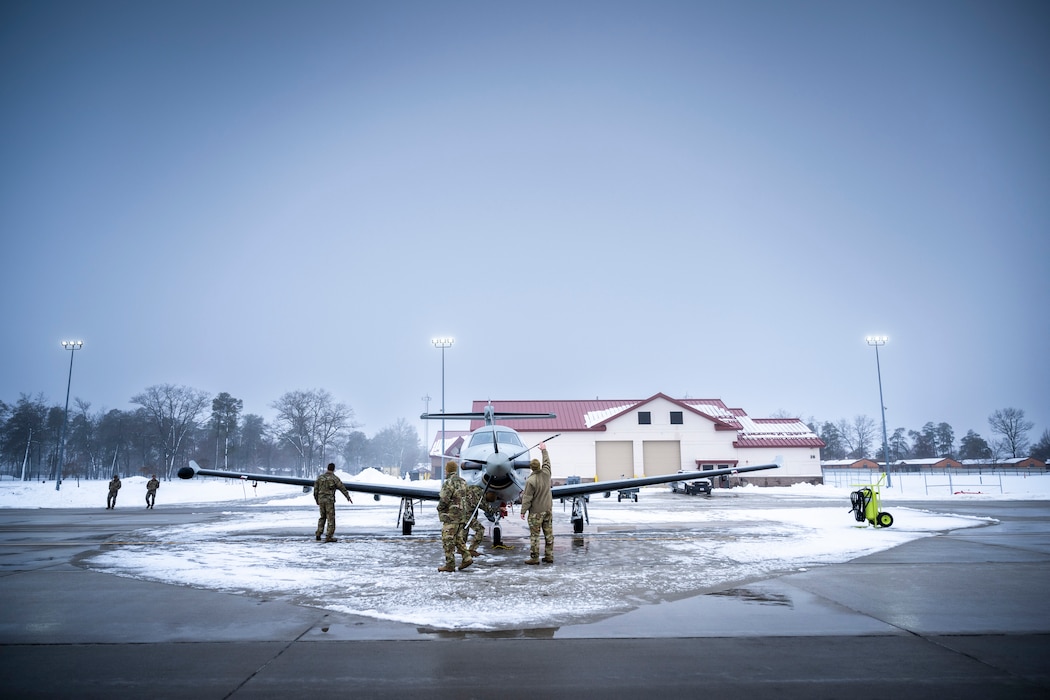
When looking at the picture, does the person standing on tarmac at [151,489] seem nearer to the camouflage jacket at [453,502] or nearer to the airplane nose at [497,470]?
the airplane nose at [497,470]

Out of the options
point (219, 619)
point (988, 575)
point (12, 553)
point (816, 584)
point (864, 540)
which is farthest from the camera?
point (864, 540)

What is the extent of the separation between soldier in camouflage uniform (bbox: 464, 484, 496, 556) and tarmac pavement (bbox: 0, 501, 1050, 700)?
3996 mm

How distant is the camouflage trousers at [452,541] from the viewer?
390 inches

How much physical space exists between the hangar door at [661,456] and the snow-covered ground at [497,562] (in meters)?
33.6

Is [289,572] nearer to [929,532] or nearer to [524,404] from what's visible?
[929,532]

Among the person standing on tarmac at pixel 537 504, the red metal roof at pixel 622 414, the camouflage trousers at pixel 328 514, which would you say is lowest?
the camouflage trousers at pixel 328 514

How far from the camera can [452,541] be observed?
999 cm

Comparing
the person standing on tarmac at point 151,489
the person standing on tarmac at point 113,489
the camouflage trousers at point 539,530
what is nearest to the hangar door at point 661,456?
the person standing on tarmac at point 151,489

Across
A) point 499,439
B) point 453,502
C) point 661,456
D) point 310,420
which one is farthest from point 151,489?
point 310,420

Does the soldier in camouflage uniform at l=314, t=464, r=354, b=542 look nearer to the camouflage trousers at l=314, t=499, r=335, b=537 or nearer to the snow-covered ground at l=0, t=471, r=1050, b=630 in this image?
the camouflage trousers at l=314, t=499, r=335, b=537

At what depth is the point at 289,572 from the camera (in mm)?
9930

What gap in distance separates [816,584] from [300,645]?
289 inches

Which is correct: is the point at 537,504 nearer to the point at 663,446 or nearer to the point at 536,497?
the point at 536,497

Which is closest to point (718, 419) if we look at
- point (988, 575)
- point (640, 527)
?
point (640, 527)
